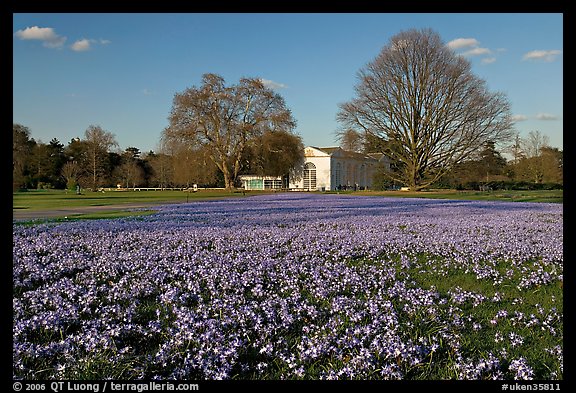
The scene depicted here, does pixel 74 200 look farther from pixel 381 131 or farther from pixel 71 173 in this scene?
pixel 381 131

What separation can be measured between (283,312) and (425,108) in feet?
144

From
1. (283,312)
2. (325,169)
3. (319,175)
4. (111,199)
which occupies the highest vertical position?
(325,169)

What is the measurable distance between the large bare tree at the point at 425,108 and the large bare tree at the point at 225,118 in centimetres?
976

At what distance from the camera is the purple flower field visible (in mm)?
2652

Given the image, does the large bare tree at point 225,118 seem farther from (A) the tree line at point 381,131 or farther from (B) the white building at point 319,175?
(B) the white building at point 319,175

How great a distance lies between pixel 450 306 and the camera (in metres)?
3.85

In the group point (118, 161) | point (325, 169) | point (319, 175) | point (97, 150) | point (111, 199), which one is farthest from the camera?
point (319, 175)

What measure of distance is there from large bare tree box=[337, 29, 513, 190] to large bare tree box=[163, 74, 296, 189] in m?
9.76

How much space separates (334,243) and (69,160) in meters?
45.7

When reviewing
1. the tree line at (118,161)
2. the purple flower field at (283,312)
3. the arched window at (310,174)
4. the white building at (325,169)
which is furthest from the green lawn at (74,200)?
the arched window at (310,174)

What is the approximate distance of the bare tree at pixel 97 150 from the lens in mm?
34484

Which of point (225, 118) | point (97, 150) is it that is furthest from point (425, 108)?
point (97, 150)

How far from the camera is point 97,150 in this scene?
1540 inches

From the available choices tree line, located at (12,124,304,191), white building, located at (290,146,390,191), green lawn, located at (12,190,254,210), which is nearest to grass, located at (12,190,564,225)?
green lawn, located at (12,190,254,210)
